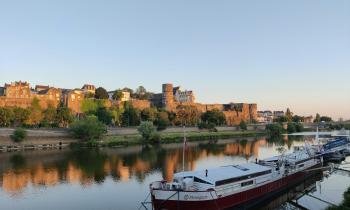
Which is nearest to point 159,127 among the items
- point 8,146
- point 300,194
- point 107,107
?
point 107,107

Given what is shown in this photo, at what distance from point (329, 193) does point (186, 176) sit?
11175 millimetres

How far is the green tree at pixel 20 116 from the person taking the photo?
6470 cm

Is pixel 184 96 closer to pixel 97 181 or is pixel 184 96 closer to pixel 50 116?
pixel 50 116

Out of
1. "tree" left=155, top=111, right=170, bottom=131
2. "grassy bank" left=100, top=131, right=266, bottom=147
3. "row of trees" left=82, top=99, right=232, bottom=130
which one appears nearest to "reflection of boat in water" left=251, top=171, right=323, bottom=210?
"grassy bank" left=100, top=131, right=266, bottom=147

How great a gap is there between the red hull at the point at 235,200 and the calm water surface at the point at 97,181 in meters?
0.64

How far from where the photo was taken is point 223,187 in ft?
64.3

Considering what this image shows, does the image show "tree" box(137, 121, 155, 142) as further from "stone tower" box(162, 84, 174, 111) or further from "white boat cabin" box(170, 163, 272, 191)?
"stone tower" box(162, 84, 174, 111)

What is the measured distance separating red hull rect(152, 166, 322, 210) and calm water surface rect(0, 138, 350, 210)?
0.64m

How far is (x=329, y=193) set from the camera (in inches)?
995

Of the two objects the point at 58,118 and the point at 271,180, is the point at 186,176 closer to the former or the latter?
the point at 271,180

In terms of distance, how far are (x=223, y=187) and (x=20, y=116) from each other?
176 ft

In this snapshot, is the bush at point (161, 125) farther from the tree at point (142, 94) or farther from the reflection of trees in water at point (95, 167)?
the tree at point (142, 94)

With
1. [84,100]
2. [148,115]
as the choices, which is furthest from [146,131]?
[84,100]

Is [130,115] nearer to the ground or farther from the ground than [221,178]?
farther from the ground
